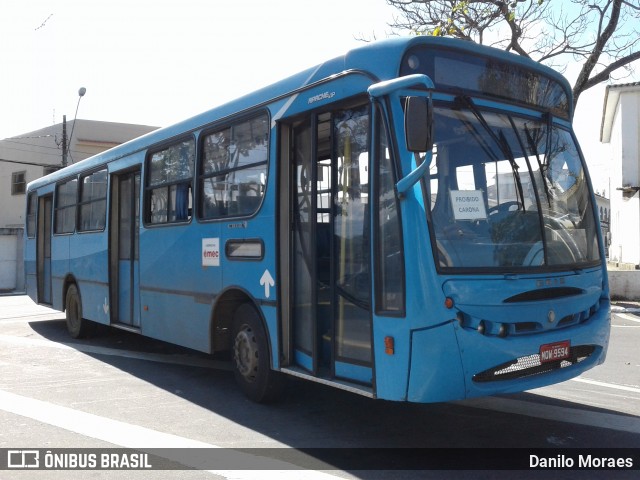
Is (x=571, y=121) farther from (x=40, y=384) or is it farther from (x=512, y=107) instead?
(x=40, y=384)

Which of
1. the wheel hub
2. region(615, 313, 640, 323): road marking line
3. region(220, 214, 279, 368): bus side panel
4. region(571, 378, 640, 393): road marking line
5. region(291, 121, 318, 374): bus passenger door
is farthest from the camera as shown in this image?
region(615, 313, 640, 323): road marking line

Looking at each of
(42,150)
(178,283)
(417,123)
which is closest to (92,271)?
(178,283)

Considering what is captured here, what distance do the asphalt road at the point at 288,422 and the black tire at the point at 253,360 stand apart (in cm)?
17

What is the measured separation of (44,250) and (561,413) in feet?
34.7

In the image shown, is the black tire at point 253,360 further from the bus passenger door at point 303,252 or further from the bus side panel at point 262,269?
the bus passenger door at point 303,252

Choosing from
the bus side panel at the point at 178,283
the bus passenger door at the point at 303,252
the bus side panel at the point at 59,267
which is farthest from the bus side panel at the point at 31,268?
the bus passenger door at the point at 303,252

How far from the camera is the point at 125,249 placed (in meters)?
9.80

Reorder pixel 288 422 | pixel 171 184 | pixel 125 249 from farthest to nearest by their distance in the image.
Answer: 1. pixel 125 249
2. pixel 171 184
3. pixel 288 422

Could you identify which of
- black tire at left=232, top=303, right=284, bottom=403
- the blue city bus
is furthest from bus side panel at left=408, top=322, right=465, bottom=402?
black tire at left=232, top=303, right=284, bottom=403

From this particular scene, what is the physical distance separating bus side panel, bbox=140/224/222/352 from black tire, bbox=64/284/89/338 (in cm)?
291

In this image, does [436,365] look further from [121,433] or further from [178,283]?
[178,283]

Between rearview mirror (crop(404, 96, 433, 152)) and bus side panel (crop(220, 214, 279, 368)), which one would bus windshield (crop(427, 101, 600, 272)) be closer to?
rearview mirror (crop(404, 96, 433, 152))

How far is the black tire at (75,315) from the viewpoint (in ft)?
37.4

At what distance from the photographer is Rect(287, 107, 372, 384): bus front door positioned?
5.33 m
